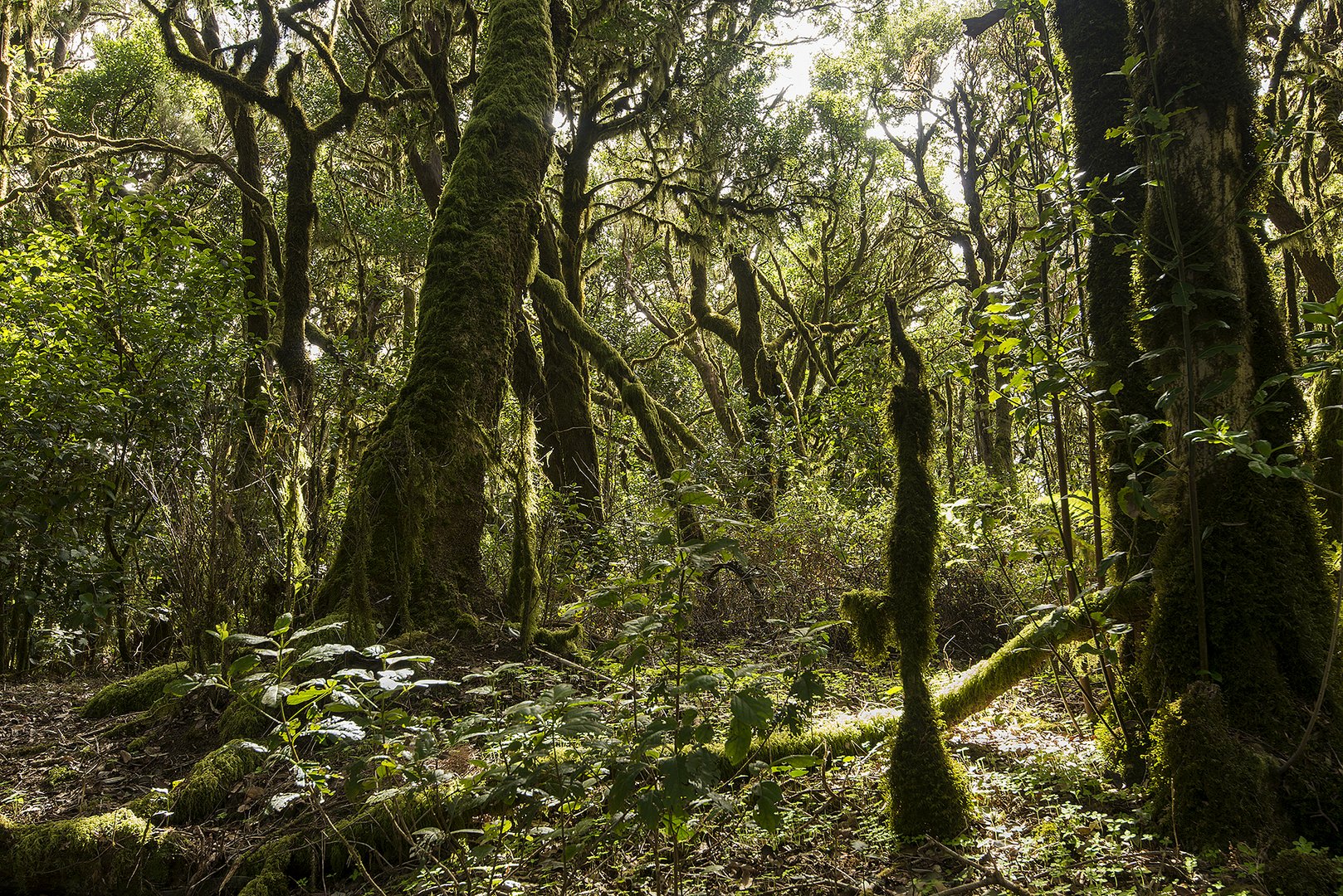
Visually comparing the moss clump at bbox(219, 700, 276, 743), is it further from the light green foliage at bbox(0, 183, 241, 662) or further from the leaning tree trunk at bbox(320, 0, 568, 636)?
the light green foliage at bbox(0, 183, 241, 662)

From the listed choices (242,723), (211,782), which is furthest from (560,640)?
(211,782)

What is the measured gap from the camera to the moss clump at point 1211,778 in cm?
242

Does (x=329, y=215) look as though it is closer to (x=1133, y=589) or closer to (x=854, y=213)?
(x=854, y=213)

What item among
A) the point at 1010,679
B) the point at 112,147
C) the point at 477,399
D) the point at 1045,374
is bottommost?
the point at 1010,679

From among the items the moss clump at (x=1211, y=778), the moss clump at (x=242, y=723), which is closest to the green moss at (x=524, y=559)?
the moss clump at (x=242, y=723)

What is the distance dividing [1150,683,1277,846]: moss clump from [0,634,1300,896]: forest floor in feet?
0.34

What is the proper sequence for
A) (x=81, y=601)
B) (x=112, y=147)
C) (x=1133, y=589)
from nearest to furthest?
(x=1133, y=589), (x=81, y=601), (x=112, y=147)

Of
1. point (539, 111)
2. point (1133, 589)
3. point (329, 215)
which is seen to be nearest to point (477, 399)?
point (539, 111)

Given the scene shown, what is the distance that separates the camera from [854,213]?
17016 mm

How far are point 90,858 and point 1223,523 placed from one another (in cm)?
497

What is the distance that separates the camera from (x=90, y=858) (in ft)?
10.3

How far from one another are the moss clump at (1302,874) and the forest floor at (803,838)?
2.0 inches

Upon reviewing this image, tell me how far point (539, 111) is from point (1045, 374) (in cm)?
559

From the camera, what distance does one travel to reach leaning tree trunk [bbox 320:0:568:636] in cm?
517
